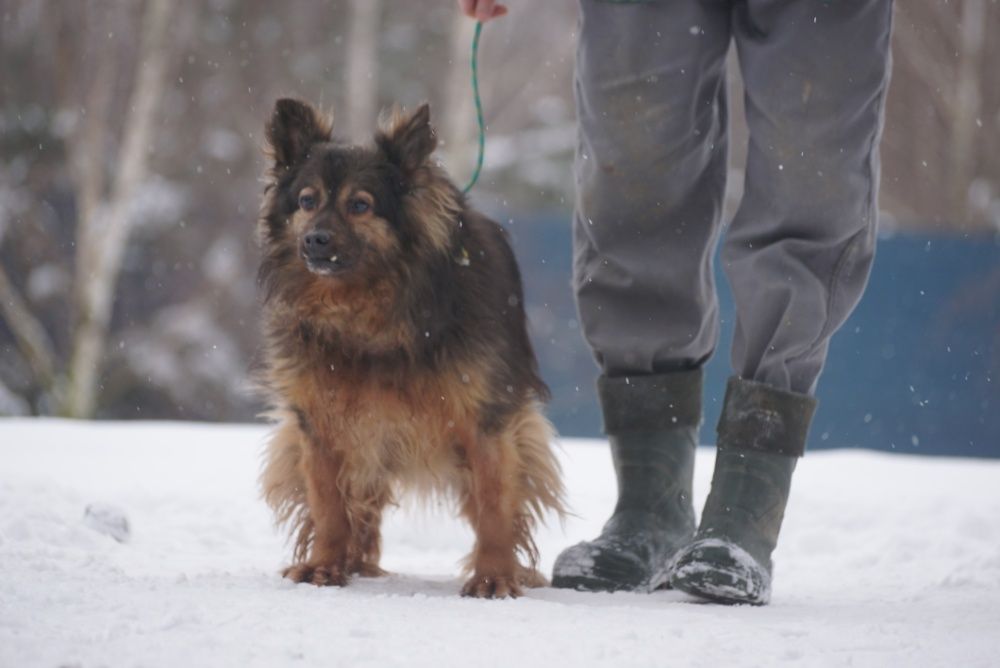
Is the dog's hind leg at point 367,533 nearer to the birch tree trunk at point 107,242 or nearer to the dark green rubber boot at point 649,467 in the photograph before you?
the dark green rubber boot at point 649,467

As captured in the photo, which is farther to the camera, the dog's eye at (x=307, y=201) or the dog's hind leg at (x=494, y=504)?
the dog's eye at (x=307, y=201)

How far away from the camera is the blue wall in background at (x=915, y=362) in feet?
26.1

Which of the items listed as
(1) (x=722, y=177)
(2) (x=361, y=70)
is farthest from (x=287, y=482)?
(2) (x=361, y=70)

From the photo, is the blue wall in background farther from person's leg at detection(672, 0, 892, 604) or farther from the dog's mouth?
the dog's mouth

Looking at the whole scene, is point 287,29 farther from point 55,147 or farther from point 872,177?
point 872,177

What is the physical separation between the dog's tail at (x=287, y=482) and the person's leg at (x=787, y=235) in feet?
3.65

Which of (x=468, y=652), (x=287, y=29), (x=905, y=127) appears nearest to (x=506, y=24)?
(x=287, y=29)

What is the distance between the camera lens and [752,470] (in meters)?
2.81

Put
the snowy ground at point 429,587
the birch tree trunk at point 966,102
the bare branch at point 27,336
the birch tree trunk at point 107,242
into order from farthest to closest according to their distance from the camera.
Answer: the birch tree trunk at point 966,102, the bare branch at point 27,336, the birch tree trunk at point 107,242, the snowy ground at point 429,587

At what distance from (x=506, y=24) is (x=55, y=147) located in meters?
6.84

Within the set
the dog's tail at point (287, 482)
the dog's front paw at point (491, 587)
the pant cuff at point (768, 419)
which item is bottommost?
the dog's front paw at point (491, 587)

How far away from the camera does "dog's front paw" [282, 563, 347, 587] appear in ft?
9.86

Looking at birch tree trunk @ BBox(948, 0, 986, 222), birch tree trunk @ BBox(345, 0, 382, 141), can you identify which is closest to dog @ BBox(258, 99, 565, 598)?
birch tree trunk @ BBox(345, 0, 382, 141)

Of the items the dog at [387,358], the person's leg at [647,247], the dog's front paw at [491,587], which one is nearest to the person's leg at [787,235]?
the person's leg at [647,247]
